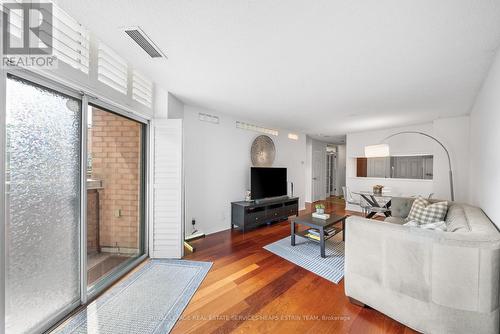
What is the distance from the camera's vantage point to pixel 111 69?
201cm

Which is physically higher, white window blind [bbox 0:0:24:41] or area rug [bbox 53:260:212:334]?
white window blind [bbox 0:0:24:41]

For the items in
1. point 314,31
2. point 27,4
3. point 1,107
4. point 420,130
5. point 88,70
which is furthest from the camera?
point 420,130

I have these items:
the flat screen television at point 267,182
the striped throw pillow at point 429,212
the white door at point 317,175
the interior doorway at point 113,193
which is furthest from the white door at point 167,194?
the white door at point 317,175

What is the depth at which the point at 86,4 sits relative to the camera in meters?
1.28

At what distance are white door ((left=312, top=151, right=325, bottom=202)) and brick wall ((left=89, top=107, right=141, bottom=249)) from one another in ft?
19.8

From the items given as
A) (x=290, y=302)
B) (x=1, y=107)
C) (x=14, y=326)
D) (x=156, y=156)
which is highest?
(x=1, y=107)

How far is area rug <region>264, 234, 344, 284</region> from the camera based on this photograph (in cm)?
238

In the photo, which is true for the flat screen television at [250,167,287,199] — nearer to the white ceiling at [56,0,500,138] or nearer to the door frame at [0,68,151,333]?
the white ceiling at [56,0,500,138]

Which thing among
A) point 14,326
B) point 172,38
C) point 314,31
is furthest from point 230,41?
point 14,326

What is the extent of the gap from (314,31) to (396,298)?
223cm

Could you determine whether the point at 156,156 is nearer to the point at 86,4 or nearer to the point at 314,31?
the point at 86,4

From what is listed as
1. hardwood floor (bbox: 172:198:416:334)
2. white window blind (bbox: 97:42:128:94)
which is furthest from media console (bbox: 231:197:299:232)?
white window blind (bbox: 97:42:128:94)

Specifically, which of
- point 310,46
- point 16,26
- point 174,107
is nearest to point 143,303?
point 16,26

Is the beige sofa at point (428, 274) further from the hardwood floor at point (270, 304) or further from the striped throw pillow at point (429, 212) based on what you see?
the striped throw pillow at point (429, 212)
